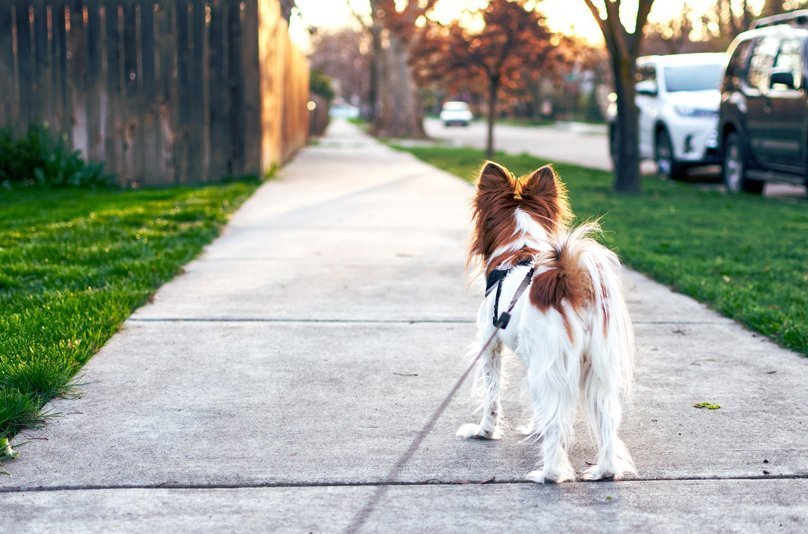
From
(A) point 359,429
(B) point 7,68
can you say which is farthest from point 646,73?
(A) point 359,429

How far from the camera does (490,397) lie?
4020 mm

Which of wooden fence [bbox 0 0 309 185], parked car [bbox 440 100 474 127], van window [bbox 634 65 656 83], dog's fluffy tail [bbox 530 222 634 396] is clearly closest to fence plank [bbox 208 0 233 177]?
wooden fence [bbox 0 0 309 185]

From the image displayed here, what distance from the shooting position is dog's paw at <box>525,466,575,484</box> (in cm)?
351

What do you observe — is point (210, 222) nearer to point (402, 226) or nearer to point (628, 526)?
point (402, 226)

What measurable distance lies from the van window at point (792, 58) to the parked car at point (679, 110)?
275cm

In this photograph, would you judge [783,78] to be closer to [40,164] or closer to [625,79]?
[625,79]

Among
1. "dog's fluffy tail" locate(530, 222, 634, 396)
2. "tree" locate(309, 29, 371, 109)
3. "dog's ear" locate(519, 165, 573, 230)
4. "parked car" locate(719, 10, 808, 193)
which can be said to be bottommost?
"dog's fluffy tail" locate(530, 222, 634, 396)

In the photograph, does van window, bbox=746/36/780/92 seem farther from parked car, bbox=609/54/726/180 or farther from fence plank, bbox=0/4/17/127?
fence plank, bbox=0/4/17/127

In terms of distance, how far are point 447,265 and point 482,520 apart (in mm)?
4918

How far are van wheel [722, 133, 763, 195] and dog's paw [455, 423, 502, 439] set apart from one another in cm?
1040

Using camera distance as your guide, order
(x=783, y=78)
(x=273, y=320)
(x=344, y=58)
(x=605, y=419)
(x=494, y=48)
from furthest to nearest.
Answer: (x=344, y=58) < (x=494, y=48) < (x=783, y=78) < (x=273, y=320) < (x=605, y=419)

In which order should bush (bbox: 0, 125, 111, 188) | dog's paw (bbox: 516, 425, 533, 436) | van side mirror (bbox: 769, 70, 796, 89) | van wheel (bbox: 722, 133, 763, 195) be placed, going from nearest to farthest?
dog's paw (bbox: 516, 425, 533, 436) < van side mirror (bbox: 769, 70, 796, 89) < bush (bbox: 0, 125, 111, 188) < van wheel (bbox: 722, 133, 763, 195)

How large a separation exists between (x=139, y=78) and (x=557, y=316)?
36.4 feet

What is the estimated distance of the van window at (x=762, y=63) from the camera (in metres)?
12.8
